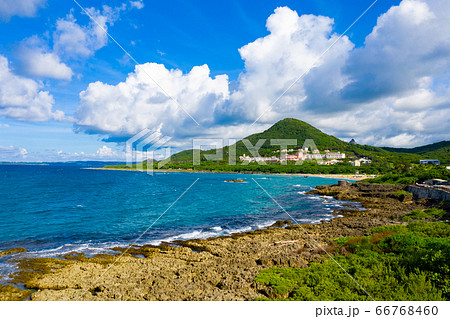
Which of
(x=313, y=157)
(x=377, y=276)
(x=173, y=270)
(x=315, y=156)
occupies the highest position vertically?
(x=315, y=156)

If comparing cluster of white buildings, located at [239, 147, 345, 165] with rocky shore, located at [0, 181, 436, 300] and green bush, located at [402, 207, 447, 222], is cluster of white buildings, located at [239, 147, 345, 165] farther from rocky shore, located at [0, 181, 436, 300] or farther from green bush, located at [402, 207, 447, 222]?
rocky shore, located at [0, 181, 436, 300]

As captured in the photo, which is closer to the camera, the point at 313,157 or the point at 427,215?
the point at 427,215

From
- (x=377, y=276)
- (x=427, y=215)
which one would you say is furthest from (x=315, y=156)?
(x=377, y=276)

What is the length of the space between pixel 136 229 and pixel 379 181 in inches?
2368

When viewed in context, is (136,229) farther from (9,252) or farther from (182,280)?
(182,280)

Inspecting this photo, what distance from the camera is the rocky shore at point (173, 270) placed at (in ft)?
28.6

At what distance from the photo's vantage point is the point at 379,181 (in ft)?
196

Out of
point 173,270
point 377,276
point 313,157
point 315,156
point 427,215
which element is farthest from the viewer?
point 315,156

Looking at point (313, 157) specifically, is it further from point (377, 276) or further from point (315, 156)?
point (377, 276)

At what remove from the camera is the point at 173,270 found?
1114cm

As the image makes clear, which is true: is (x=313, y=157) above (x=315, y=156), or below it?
below

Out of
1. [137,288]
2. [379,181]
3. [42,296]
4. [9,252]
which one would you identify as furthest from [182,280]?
[379,181]

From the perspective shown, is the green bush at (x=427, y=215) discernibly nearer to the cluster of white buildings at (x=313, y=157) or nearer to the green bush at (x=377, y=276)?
the green bush at (x=377, y=276)

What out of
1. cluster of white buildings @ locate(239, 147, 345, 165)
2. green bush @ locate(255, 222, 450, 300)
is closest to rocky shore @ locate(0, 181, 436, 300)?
green bush @ locate(255, 222, 450, 300)
